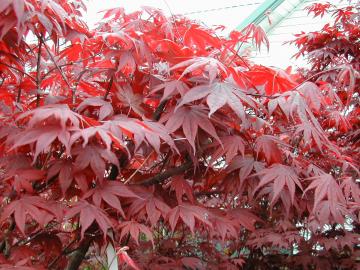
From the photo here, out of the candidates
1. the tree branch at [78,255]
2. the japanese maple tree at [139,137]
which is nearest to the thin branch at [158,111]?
the japanese maple tree at [139,137]

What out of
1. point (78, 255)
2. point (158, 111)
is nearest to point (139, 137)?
point (158, 111)

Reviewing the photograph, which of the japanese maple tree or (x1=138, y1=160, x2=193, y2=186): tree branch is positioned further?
(x1=138, y1=160, x2=193, y2=186): tree branch

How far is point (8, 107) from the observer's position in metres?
1.57

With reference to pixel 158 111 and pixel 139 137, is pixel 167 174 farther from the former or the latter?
pixel 139 137

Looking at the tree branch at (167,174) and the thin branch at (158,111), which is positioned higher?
the thin branch at (158,111)

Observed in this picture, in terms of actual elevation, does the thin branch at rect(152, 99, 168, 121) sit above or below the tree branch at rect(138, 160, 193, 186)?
above

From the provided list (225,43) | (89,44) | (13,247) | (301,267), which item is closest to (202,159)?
(225,43)

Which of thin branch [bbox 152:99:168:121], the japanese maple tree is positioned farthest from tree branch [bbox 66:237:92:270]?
thin branch [bbox 152:99:168:121]

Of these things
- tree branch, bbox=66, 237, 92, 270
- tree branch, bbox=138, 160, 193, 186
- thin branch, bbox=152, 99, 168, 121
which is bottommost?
tree branch, bbox=66, 237, 92, 270

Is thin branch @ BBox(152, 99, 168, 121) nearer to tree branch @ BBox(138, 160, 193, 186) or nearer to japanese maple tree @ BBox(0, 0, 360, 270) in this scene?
japanese maple tree @ BBox(0, 0, 360, 270)

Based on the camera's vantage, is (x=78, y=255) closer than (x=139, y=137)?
No

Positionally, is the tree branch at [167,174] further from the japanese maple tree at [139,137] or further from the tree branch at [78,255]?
the tree branch at [78,255]

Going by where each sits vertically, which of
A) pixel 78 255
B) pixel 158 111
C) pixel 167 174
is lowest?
pixel 78 255

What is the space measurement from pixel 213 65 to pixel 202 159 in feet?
1.46
